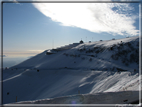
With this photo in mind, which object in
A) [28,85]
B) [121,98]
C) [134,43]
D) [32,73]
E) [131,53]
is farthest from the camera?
[134,43]

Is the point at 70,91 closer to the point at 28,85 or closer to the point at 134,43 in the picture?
the point at 28,85

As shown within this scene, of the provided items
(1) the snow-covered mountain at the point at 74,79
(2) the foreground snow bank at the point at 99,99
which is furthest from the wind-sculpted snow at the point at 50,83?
(2) the foreground snow bank at the point at 99,99

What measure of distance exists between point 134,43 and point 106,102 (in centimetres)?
3189

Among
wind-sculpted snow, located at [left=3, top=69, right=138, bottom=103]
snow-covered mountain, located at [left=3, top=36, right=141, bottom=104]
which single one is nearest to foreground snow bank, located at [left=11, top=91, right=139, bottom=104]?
snow-covered mountain, located at [left=3, top=36, right=141, bottom=104]

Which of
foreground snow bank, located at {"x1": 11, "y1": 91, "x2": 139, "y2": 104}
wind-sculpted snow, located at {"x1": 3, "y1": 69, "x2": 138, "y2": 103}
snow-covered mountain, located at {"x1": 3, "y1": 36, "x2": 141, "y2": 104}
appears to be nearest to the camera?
foreground snow bank, located at {"x1": 11, "y1": 91, "x2": 139, "y2": 104}

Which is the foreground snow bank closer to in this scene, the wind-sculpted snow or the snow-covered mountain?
the snow-covered mountain

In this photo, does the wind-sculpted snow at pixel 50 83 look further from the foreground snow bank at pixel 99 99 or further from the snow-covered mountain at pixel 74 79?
the foreground snow bank at pixel 99 99

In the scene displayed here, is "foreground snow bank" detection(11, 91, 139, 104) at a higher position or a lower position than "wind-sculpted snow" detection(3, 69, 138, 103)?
higher

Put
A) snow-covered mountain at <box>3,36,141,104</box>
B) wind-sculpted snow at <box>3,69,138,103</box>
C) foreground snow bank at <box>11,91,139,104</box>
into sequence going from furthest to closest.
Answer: wind-sculpted snow at <box>3,69,138,103</box>
snow-covered mountain at <box>3,36,141,104</box>
foreground snow bank at <box>11,91,139,104</box>

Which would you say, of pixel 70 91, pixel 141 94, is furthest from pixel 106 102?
pixel 70 91

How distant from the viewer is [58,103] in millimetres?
4160

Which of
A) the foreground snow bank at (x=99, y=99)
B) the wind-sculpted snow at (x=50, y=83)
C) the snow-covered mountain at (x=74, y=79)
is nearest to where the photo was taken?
the foreground snow bank at (x=99, y=99)

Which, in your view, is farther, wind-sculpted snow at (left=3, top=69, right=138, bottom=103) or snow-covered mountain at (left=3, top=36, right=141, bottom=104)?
wind-sculpted snow at (left=3, top=69, right=138, bottom=103)

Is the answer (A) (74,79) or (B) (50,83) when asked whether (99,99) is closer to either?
(A) (74,79)
